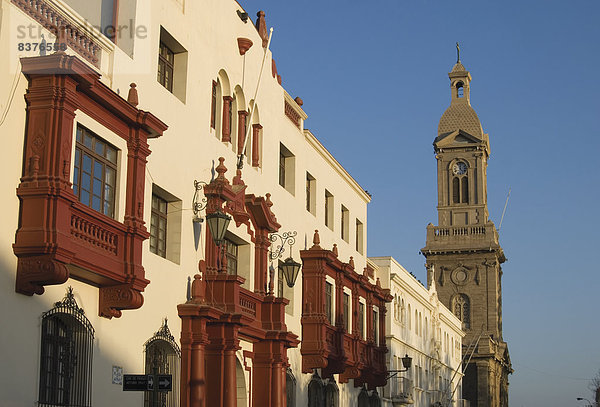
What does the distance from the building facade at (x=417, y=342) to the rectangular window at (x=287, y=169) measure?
15388 millimetres

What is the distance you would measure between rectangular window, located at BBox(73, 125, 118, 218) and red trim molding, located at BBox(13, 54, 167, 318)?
0.46 m

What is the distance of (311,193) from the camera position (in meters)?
34.7

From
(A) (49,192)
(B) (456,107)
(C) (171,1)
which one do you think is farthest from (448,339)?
(A) (49,192)

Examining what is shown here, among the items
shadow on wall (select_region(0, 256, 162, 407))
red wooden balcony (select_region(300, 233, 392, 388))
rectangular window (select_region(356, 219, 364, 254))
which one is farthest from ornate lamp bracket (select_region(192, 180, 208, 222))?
rectangular window (select_region(356, 219, 364, 254))

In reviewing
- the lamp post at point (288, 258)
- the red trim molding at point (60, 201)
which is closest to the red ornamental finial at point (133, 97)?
the red trim molding at point (60, 201)

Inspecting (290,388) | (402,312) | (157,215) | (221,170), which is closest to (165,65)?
(221,170)

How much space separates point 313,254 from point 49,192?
16711 mm

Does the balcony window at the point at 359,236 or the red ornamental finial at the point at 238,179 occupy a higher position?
the balcony window at the point at 359,236

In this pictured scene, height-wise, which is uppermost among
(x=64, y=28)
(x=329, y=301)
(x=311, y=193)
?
(x=311, y=193)

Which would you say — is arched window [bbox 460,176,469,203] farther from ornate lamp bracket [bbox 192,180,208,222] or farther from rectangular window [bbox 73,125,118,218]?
rectangular window [bbox 73,125,118,218]

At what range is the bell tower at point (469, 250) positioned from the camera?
9144 cm

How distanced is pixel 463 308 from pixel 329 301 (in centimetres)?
6246

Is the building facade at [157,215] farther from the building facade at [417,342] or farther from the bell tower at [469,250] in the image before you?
the bell tower at [469,250]

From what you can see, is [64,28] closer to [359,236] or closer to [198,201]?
[198,201]
